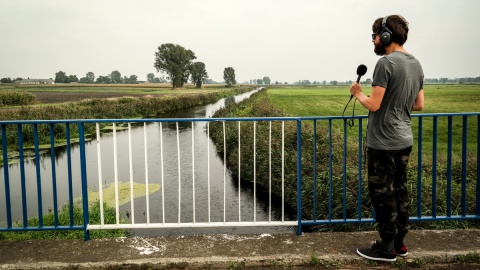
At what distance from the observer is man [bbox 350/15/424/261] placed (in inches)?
126

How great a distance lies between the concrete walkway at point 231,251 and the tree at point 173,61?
102 m

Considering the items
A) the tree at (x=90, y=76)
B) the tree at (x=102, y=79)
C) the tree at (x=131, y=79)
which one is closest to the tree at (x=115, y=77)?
the tree at (x=131, y=79)

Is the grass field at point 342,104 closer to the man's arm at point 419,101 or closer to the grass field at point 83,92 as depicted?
the grass field at point 83,92

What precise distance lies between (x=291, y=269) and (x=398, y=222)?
3.65ft

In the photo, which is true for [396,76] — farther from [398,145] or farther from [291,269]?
[291,269]

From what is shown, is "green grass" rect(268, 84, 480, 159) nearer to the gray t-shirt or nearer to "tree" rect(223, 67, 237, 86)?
the gray t-shirt

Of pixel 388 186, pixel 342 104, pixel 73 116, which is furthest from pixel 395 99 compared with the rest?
pixel 342 104

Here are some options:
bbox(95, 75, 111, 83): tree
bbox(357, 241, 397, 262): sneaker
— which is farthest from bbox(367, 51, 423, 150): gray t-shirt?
bbox(95, 75, 111, 83): tree

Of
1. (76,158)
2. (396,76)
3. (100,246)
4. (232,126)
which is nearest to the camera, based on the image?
(396,76)

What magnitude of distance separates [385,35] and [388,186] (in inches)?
52.4

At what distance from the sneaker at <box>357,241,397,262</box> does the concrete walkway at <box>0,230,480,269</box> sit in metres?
0.06

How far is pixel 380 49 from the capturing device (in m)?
3.38

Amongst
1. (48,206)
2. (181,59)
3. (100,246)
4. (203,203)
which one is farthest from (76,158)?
(181,59)

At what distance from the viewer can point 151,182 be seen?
40.2 ft
